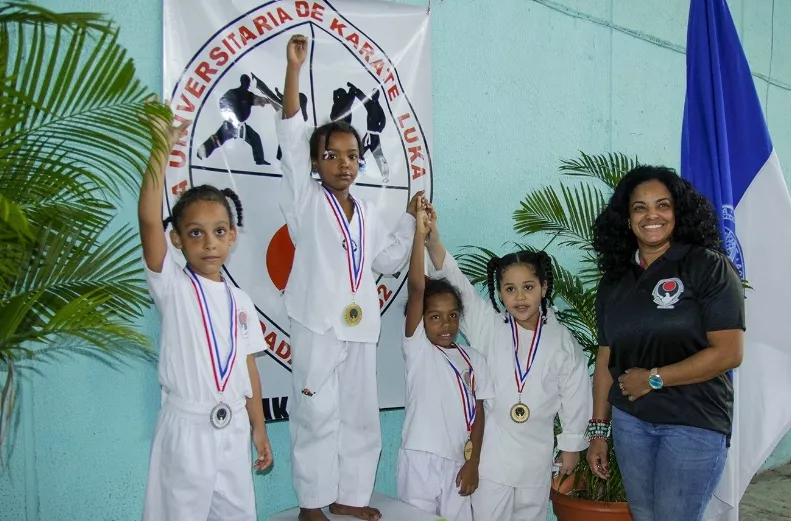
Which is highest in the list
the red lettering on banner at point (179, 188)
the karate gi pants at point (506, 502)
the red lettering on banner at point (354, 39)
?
the red lettering on banner at point (354, 39)

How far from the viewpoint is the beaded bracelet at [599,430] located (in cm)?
229

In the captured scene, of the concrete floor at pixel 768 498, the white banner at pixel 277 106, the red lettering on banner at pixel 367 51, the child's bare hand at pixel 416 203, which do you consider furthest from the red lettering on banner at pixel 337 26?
the concrete floor at pixel 768 498

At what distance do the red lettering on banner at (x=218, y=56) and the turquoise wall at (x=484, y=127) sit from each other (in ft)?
0.63

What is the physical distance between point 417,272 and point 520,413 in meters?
0.66

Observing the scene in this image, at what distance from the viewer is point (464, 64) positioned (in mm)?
3391

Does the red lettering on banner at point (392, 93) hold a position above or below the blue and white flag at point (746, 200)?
above

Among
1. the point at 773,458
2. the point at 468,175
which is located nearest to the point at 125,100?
the point at 468,175

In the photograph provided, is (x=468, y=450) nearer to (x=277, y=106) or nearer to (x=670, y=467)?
(x=670, y=467)

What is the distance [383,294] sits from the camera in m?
3.06

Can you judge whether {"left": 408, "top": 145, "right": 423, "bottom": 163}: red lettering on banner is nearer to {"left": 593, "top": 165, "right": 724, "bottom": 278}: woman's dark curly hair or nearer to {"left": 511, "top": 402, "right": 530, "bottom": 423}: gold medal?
{"left": 593, "top": 165, "right": 724, "bottom": 278}: woman's dark curly hair

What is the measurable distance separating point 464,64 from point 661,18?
1.70 metres

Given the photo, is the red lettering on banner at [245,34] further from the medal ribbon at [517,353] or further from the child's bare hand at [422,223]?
the medal ribbon at [517,353]

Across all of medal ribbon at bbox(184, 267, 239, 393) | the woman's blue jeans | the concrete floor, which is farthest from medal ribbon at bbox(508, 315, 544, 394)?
the concrete floor

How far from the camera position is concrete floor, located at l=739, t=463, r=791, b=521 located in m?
3.87
